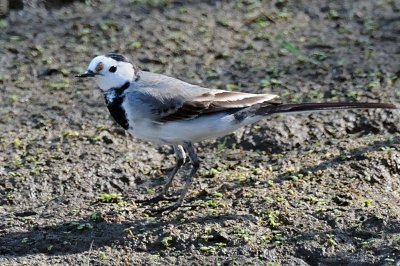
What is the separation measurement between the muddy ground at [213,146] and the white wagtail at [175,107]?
0.52 metres

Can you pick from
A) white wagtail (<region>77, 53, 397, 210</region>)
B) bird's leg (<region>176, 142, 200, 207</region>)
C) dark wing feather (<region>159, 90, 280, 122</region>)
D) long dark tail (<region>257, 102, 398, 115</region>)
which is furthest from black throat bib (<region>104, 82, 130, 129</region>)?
long dark tail (<region>257, 102, 398, 115</region>)

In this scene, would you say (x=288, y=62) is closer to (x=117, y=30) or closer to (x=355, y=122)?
(x=355, y=122)

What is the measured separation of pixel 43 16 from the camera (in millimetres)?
10586

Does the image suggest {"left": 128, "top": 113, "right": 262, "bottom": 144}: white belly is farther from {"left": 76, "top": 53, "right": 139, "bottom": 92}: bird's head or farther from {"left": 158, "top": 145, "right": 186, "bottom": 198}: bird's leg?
{"left": 76, "top": 53, "right": 139, "bottom": 92}: bird's head

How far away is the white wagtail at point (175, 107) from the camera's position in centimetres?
701

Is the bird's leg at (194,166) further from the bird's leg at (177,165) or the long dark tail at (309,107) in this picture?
the long dark tail at (309,107)

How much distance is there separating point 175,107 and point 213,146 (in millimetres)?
1272

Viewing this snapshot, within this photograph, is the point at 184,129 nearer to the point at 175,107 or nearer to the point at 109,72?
the point at 175,107

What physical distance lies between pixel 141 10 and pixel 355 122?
3230 millimetres

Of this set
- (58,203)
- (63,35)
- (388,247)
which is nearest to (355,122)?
(388,247)

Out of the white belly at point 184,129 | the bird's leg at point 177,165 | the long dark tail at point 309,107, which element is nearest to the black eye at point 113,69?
the white belly at point 184,129

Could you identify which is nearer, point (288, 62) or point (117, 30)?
point (288, 62)

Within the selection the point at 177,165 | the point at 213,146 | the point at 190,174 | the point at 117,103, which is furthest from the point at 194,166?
the point at 213,146

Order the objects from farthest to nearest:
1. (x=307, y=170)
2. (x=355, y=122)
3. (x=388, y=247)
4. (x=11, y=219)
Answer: (x=355, y=122) < (x=307, y=170) < (x=11, y=219) < (x=388, y=247)
